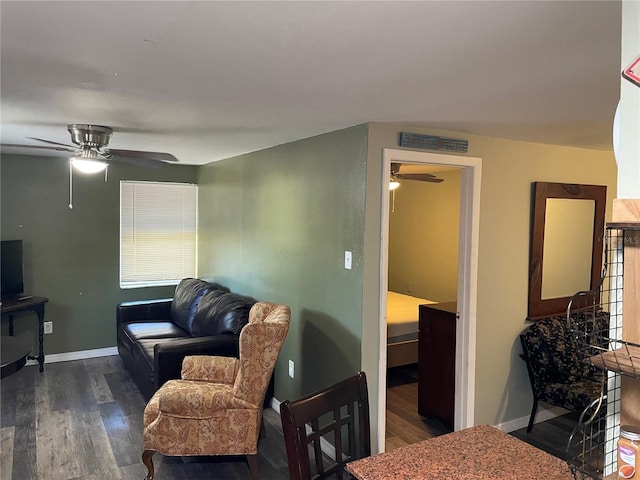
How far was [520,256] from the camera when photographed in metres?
3.66

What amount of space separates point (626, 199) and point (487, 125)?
2.13m

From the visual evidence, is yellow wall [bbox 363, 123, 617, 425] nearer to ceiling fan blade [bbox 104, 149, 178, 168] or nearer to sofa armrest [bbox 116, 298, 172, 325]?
ceiling fan blade [bbox 104, 149, 178, 168]

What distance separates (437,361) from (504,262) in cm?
91

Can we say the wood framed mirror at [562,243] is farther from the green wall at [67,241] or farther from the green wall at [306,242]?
the green wall at [67,241]

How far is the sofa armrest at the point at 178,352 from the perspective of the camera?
344 cm

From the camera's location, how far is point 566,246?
391 centimetres

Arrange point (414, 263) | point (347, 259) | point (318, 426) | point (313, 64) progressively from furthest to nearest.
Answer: point (414, 263), point (347, 259), point (313, 64), point (318, 426)

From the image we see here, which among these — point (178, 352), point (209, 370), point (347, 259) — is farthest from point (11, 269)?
point (347, 259)

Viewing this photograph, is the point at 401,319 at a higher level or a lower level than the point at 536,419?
higher

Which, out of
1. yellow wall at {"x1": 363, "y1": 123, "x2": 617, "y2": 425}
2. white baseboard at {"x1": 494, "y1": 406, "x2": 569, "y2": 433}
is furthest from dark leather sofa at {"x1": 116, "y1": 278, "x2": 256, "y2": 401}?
white baseboard at {"x1": 494, "y1": 406, "x2": 569, "y2": 433}

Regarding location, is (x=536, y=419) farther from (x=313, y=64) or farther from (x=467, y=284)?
(x=313, y=64)

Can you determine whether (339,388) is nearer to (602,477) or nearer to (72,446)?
(602,477)

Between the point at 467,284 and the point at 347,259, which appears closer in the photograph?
the point at 347,259

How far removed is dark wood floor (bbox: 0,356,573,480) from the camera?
3.01 metres
